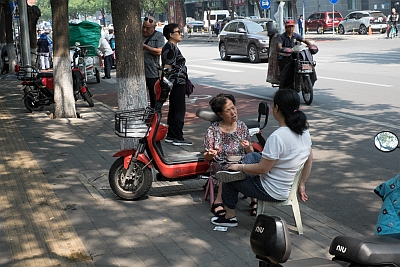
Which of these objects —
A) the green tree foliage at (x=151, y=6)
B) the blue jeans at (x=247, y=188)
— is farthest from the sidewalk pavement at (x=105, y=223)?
the green tree foliage at (x=151, y=6)

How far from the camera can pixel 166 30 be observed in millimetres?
9055

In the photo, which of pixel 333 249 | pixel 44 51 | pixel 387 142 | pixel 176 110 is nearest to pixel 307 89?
pixel 176 110

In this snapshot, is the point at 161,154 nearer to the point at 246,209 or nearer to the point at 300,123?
the point at 246,209

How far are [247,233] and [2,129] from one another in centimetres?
777

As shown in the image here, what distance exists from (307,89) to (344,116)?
70.8 inches

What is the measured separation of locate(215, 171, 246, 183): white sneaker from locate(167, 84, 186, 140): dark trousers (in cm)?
422

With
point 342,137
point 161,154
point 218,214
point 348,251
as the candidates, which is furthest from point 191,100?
point 348,251

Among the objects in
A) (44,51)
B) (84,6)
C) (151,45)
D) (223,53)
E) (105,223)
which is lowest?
(105,223)

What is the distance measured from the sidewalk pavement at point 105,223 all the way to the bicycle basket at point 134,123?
713 mm

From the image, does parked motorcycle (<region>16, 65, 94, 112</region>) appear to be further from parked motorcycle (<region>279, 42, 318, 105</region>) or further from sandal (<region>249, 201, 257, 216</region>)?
sandal (<region>249, 201, 257, 216</region>)

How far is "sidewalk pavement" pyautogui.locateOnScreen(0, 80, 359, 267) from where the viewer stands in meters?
5.16

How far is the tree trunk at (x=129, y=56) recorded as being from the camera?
7.33 m

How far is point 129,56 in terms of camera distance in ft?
24.3

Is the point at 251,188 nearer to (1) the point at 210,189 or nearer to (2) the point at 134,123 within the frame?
(1) the point at 210,189
